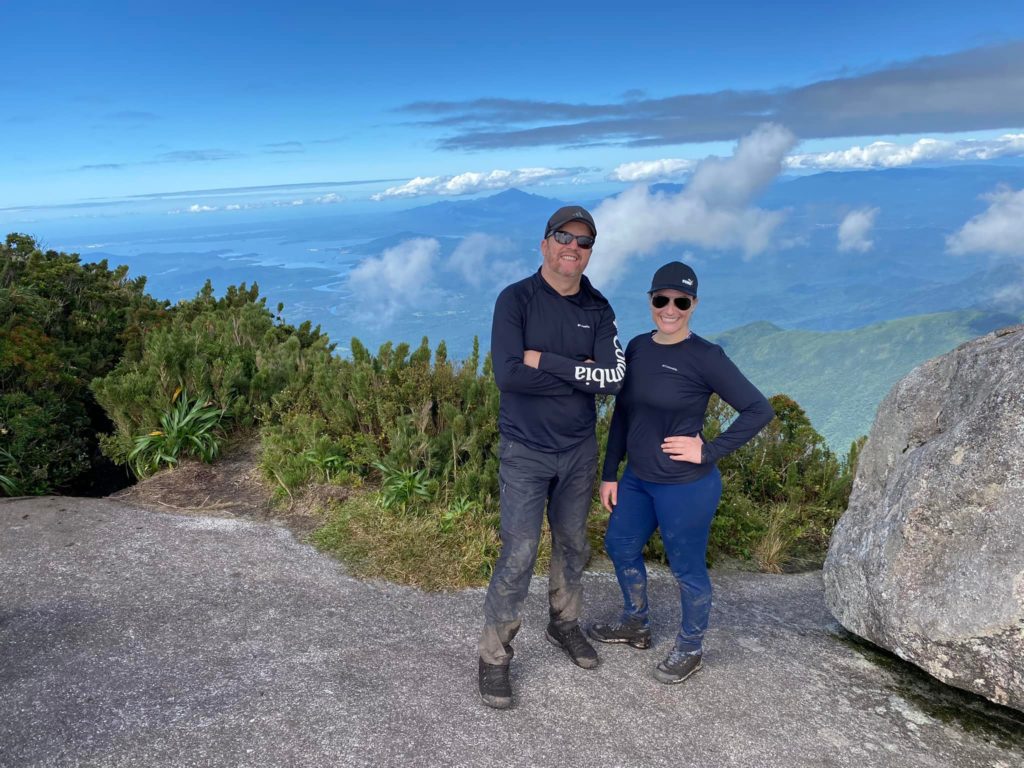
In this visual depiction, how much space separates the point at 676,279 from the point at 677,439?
949 mm

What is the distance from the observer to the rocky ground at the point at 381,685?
3975mm

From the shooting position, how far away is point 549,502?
461 centimetres

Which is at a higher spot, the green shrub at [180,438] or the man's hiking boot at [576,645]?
the green shrub at [180,438]

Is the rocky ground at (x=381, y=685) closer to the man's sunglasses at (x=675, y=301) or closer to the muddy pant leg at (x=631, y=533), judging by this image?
the muddy pant leg at (x=631, y=533)

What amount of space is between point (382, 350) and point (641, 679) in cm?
588

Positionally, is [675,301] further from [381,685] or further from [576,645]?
[381,685]

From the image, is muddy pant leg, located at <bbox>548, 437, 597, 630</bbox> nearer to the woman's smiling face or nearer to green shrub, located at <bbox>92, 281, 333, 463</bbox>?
the woman's smiling face

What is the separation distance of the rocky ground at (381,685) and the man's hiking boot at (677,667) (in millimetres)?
70

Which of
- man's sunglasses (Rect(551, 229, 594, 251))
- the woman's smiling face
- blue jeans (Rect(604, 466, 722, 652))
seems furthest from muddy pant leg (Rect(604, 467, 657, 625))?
man's sunglasses (Rect(551, 229, 594, 251))

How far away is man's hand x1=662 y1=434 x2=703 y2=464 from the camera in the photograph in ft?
13.6

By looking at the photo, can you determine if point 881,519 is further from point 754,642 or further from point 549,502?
point 549,502

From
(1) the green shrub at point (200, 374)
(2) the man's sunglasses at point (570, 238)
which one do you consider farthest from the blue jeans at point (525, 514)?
(1) the green shrub at point (200, 374)

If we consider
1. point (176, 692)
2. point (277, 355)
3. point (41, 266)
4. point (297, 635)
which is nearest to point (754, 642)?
point (297, 635)

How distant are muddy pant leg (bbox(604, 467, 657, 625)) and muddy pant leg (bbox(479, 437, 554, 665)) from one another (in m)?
0.55
